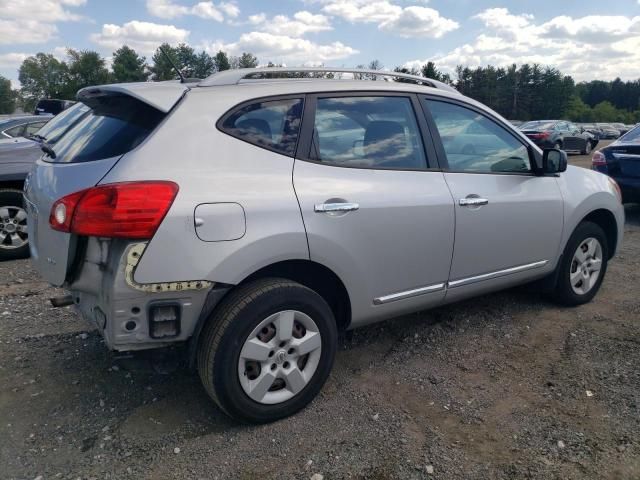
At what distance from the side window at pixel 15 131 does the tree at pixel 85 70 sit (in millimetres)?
81154

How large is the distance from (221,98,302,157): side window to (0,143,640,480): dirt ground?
120 centimetres

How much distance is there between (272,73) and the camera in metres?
3.18

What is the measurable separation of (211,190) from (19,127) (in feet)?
18.3

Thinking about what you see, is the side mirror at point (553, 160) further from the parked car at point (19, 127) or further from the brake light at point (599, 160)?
the parked car at point (19, 127)

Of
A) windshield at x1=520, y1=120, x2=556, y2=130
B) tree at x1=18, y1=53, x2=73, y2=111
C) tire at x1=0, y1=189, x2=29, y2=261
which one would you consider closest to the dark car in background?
tire at x1=0, y1=189, x2=29, y2=261

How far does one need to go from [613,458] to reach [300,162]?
81.6 inches

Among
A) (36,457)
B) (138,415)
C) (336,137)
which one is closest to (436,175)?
(336,137)

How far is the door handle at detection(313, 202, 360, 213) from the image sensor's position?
2.80m

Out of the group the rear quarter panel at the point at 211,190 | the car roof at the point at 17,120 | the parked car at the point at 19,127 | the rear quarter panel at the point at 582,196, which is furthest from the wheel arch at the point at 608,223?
the car roof at the point at 17,120

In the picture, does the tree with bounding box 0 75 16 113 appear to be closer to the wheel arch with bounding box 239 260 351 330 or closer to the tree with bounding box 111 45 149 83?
the tree with bounding box 111 45 149 83

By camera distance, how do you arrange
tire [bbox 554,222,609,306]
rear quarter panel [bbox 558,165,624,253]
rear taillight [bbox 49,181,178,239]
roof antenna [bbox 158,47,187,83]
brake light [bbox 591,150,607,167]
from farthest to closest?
brake light [bbox 591,150,607,167] < tire [bbox 554,222,609,306] < rear quarter panel [bbox 558,165,624,253] < roof antenna [bbox 158,47,187,83] < rear taillight [bbox 49,181,178,239]

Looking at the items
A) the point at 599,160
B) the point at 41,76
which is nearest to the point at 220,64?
the point at 599,160

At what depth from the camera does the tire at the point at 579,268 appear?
4.28 m

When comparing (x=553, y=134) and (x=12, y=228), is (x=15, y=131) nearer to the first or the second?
(x=12, y=228)
